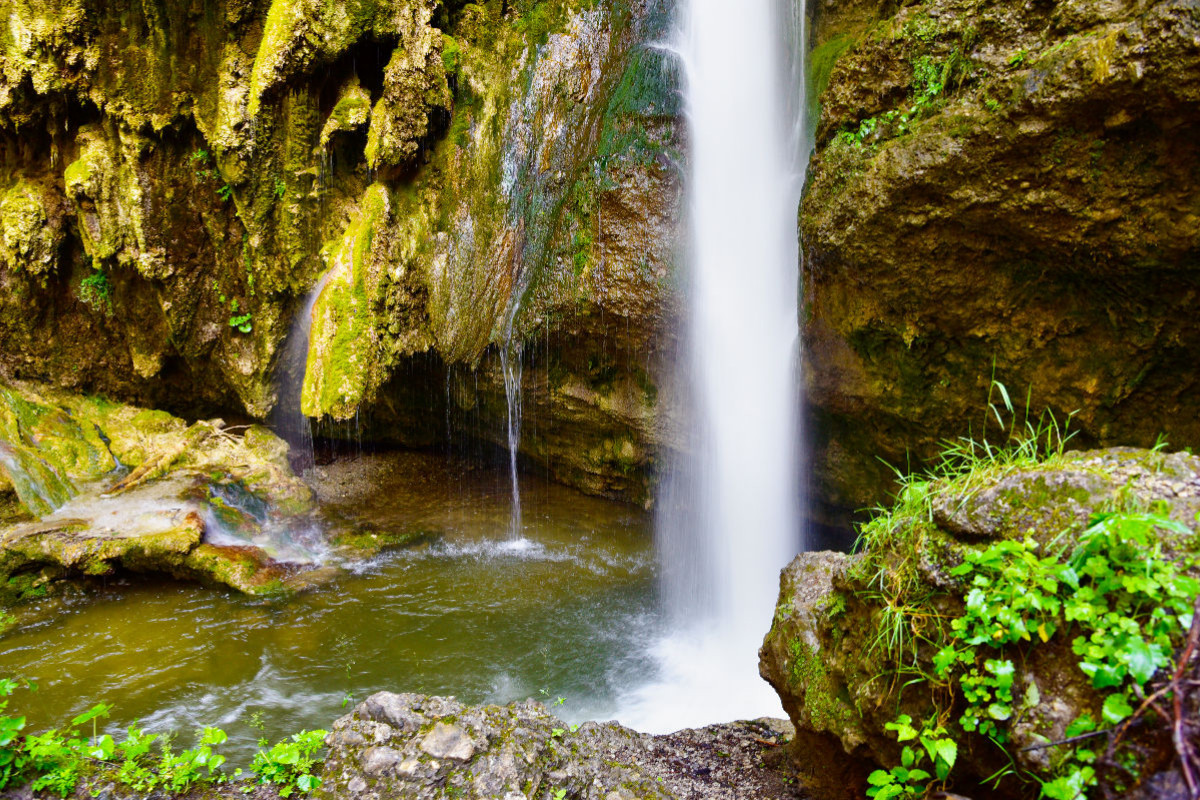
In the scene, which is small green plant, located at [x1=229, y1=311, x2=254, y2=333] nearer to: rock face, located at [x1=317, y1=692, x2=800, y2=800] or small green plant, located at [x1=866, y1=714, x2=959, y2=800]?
rock face, located at [x1=317, y1=692, x2=800, y2=800]

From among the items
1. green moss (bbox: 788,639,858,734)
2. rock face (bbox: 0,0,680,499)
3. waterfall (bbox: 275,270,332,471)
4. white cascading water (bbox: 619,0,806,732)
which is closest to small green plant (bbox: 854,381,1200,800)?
green moss (bbox: 788,639,858,734)

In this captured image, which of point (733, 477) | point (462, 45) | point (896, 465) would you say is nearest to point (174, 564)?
point (733, 477)

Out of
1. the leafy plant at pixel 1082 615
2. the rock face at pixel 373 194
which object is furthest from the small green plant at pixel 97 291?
the leafy plant at pixel 1082 615

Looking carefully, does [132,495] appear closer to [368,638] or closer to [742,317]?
[368,638]

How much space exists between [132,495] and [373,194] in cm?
470

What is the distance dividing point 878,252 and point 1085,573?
11.1ft

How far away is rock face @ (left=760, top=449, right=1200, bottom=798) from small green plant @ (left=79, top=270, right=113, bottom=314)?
32.7ft

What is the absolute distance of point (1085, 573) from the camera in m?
1.79

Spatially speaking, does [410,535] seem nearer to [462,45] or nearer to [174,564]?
[174,564]

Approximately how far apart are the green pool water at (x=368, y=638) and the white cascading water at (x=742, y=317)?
89cm

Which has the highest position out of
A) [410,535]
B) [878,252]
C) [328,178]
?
Result: [328,178]

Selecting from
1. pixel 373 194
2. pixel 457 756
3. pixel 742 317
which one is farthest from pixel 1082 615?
pixel 373 194

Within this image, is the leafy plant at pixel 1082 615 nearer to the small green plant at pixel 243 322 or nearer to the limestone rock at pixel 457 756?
the limestone rock at pixel 457 756

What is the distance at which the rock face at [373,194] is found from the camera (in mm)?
6844
